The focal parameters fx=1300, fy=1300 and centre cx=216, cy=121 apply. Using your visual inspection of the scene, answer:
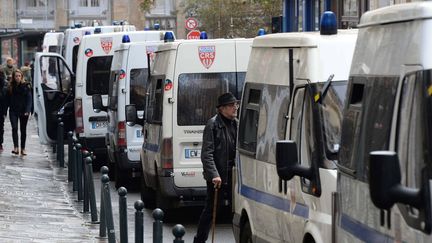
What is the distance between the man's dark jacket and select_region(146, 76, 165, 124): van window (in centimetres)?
291

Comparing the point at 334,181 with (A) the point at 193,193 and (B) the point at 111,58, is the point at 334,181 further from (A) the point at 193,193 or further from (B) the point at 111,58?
(B) the point at 111,58

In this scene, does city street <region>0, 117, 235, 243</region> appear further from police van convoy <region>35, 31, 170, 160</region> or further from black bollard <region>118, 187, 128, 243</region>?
black bollard <region>118, 187, 128, 243</region>

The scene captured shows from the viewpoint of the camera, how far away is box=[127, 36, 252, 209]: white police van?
1627cm

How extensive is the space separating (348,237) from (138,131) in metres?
13.1

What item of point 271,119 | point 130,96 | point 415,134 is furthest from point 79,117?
point 415,134

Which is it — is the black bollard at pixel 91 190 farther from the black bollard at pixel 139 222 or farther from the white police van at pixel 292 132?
the black bollard at pixel 139 222

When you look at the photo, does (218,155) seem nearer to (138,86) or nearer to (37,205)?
(37,205)

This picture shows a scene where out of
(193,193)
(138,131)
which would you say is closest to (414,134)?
(193,193)

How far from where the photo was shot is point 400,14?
7.07 m

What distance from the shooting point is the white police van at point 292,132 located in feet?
31.2

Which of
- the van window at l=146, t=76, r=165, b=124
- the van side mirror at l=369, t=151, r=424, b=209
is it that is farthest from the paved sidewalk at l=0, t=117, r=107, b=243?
the van side mirror at l=369, t=151, r=424, b=209

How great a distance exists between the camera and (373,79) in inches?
297

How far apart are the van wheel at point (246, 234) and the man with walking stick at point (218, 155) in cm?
140

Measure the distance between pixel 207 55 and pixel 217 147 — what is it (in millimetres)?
2708
